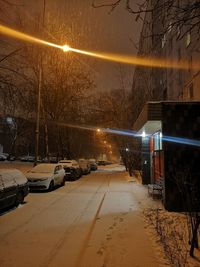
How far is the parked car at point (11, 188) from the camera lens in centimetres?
1232

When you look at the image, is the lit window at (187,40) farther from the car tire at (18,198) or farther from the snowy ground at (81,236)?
the car tire at (18,198)

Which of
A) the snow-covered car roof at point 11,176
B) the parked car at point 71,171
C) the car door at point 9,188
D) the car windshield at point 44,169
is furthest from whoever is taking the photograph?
the parked car at point 71,171

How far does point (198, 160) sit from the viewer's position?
43.8 feet

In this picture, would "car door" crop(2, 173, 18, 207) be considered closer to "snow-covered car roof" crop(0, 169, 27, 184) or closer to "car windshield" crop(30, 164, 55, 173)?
"snow-covered car roof" crop(0, 169, 27, 184)

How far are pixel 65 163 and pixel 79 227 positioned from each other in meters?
23.6

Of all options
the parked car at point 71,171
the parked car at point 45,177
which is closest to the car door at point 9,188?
the parked car at point 45,177

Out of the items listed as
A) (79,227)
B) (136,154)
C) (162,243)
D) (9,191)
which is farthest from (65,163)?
(162,243)

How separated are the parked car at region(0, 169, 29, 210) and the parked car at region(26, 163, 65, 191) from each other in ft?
17.4

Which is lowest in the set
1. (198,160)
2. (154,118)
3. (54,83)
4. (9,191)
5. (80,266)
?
(80,266)

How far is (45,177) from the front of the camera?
2080 cm

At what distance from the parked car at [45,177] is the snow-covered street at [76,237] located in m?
6.24

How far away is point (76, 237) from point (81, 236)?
7.1 inches

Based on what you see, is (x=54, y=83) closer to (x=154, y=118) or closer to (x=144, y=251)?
(x=154, y=118)

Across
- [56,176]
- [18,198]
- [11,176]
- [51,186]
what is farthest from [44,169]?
[11,176]
